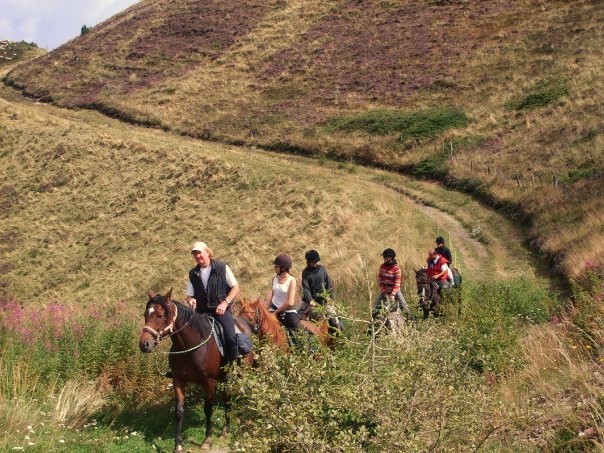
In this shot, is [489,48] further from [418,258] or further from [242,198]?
[418,258]

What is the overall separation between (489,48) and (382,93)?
878cm

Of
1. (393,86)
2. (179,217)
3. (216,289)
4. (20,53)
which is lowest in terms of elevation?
(216,289)

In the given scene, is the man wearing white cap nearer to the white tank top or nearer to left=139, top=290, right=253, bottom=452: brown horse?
left=139, top=290, right=253, bottom=452: brown horse

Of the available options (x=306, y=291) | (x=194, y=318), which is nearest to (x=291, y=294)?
(x=306, y=291)

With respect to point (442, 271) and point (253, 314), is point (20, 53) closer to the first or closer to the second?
point (442, 271)

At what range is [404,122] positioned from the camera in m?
40.5

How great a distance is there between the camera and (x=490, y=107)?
129 ft

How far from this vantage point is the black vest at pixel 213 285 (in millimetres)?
9438

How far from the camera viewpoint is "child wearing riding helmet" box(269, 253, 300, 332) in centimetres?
1052

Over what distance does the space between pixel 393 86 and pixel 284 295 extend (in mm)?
39393

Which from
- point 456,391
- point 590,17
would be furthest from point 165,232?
point 590,17

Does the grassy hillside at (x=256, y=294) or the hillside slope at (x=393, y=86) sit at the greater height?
the hillside slope at (x=393, y=86)

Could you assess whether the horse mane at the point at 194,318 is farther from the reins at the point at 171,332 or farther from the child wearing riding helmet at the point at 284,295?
the child wearing riding helmet at the point at 284,295

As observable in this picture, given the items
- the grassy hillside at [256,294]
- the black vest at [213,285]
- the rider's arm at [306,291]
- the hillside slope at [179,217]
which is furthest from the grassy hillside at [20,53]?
the black vest at [213,285]
